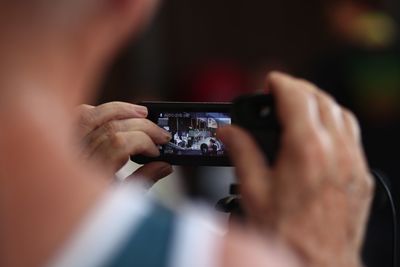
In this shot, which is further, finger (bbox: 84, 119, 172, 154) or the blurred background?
the blurred background

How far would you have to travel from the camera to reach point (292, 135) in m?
0.38

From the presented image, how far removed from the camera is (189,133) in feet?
1.88

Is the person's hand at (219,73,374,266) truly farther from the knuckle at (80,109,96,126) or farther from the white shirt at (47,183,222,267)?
the knuckle at (80,109,96,126)

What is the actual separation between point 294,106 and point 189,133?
0.19 m

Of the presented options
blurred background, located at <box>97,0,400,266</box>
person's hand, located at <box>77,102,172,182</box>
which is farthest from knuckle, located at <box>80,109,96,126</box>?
blurred background, located at <box>97,0,400,266</box>

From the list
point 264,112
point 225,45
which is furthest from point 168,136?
point 225,45

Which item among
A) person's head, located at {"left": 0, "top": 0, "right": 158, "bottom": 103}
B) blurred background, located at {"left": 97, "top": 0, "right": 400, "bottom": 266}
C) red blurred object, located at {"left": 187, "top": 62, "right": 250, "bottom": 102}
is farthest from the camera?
red blurred object, located at {"left": 187, "top": 62, "right": 250, "bottom": 102}

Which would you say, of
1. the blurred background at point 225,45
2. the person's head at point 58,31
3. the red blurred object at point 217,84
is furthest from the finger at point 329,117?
the red blurred object at point 217,84

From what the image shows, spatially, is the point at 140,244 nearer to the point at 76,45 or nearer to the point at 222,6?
the point at 76,45

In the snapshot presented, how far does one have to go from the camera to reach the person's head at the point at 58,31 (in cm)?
33

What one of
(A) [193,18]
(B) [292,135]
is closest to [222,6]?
(A) [193,18]

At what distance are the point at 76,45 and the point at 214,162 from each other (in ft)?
0.76

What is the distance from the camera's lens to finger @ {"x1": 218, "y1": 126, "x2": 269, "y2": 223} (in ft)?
1.27

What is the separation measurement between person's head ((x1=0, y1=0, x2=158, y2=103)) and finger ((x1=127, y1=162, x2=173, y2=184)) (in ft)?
0.61
